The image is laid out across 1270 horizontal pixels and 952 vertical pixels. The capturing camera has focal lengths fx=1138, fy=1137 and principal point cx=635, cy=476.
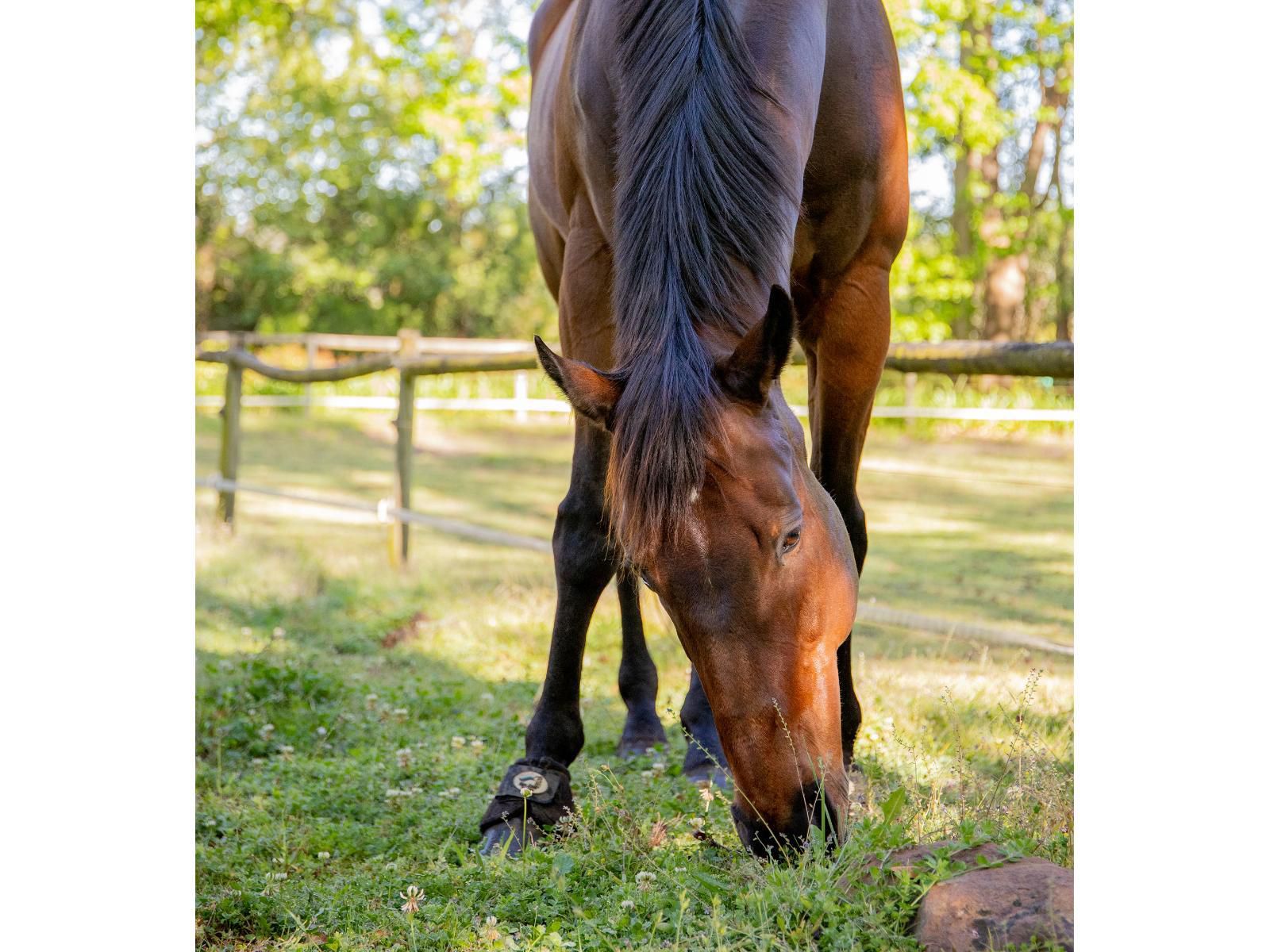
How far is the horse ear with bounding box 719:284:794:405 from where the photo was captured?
174 cm

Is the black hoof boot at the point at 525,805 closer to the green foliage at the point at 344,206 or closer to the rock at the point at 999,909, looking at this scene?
the rock at the point at 999,909

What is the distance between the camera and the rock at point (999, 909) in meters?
1.61

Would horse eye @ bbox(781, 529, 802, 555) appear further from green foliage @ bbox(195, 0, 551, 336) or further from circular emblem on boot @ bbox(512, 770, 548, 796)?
green foliage @ bbox(195, 0, 551, 336)

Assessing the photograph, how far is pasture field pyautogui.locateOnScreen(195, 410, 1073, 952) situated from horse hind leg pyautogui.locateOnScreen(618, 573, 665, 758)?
100 millimetres

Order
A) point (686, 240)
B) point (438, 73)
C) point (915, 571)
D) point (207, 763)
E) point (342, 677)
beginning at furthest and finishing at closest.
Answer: point (438, 73), point (915, 571), point (342, 677), point (207, 763), point (686, 240)

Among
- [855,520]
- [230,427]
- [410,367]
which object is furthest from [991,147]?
[855,520]

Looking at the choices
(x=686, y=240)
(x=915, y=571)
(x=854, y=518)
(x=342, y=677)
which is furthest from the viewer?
(x=915, y=571)

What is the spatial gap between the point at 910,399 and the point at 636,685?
39.8 ft

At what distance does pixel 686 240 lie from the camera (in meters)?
2.01

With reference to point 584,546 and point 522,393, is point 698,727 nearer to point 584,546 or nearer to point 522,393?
point 584,546

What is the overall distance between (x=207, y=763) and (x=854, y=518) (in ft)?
6.45

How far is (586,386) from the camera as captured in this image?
1874 millimetres
